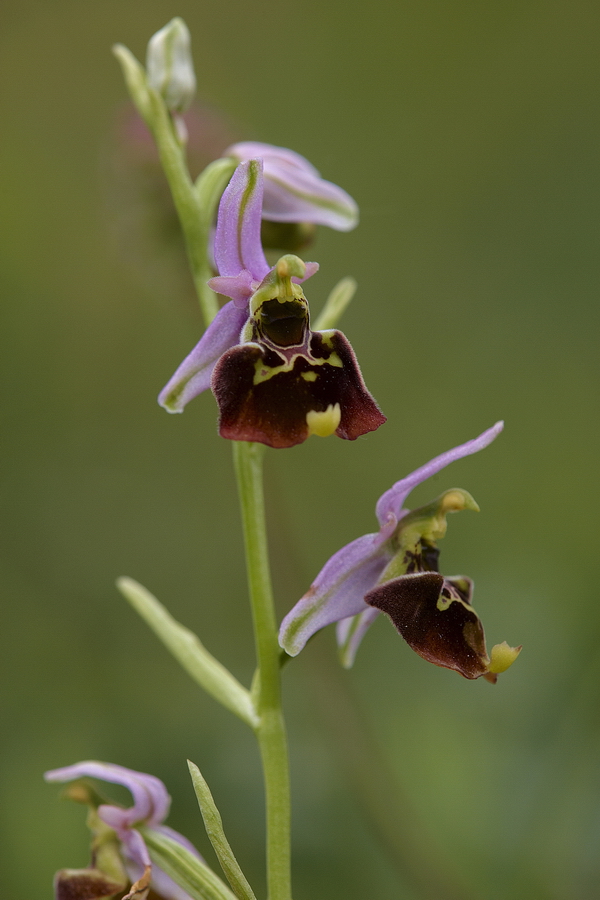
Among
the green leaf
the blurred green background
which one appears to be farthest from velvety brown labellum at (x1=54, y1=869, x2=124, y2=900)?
the green leaf

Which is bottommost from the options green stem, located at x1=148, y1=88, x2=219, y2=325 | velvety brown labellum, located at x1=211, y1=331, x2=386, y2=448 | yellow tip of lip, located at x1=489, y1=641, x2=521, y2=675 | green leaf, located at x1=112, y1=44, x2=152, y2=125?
yellow tip of lip, located at x1=489, y1=641, x2=521, y2=675

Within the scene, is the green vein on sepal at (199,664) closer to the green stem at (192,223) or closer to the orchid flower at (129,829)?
the orchid flower at (129,829)

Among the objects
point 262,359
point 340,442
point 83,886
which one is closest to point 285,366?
point 262,359

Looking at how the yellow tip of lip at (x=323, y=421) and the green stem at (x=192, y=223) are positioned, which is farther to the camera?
the green stem at (x=192, y=223)

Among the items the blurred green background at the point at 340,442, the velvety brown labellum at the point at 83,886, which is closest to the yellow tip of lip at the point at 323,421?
the velvety brown labellum at the point at 83,886

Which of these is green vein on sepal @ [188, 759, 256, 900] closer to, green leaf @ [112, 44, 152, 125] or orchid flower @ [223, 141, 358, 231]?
orchid flower @ [223, 141, 358, 231]

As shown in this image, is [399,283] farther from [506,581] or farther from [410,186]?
[506,581]
